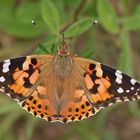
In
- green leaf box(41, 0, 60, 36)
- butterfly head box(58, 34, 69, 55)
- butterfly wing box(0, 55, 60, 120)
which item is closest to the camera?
butterfly wing box(0, 55, 60, 120)

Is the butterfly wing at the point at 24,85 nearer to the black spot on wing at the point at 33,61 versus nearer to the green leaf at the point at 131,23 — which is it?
the black spot on wing at the point at 33,61

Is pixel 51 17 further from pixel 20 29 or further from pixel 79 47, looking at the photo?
pixel 79 47

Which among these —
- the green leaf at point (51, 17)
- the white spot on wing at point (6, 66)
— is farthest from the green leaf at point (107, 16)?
the white spot on wing at point (6, 66)

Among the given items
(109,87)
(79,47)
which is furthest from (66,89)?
(79,47)

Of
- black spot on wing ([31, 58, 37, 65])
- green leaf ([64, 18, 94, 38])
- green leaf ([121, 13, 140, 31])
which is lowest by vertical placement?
black spot on wing ([31, 58, 37, 65])

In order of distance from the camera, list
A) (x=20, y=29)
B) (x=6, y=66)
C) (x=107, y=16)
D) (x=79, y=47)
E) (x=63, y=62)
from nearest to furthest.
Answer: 1. (x=6, y=66)
2. (x=63, y=62)
3. (x=107, y=16)
4. (x=20, y=29)
5. (x=79, y=47)

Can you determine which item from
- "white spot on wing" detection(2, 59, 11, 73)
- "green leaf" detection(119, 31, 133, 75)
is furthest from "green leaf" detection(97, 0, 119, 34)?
"white spot on wing" detection(2, 59, 11, 73)

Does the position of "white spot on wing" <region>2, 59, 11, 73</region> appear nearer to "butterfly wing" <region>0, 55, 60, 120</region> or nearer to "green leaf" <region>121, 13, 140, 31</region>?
"butterfly wing" <region>0, 55, 60, 120</region>
